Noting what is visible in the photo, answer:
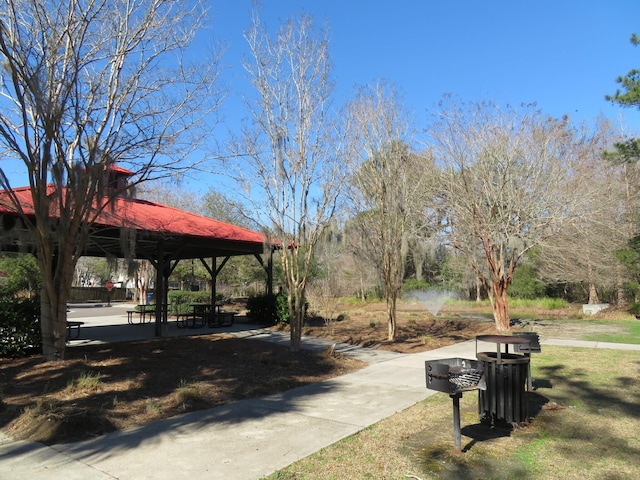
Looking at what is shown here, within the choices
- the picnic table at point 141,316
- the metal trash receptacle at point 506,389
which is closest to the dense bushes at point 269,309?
the picnic table at point 141,316

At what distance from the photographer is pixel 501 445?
4.64 metres

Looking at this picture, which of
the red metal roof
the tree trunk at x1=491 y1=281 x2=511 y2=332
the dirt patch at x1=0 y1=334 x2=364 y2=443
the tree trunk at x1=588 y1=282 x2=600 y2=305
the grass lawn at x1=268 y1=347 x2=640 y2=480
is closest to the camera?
the grass lawn at x1=268 y1=347 x2=640 y2=480

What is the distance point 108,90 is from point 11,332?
5133 mm

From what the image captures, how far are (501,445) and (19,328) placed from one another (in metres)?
9.10

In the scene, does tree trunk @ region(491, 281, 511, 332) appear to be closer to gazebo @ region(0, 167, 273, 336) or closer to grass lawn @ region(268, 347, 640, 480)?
gazebo @ region(0, 167, 273, 336)

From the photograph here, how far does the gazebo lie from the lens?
9703 mm

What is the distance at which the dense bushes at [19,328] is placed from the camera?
9.19m

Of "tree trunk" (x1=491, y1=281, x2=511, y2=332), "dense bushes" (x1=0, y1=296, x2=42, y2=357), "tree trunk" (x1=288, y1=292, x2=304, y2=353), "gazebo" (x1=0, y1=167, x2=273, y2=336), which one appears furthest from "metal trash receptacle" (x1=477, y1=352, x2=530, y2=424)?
"tree trunk" (x1=491, y1=281, x2=511, y2=332)

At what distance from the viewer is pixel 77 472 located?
3.90m

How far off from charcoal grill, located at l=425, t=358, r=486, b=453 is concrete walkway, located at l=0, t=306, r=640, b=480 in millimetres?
1197

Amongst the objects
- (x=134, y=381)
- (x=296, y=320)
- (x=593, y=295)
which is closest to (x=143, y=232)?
(x=296, y=320)

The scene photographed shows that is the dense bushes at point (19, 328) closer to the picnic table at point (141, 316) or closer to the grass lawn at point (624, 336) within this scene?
the picnic table at point (141, 316)

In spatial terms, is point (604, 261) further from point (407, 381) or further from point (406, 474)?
point (406, 474)

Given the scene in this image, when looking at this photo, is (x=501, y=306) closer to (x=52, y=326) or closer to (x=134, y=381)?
(x=134, y=381)
